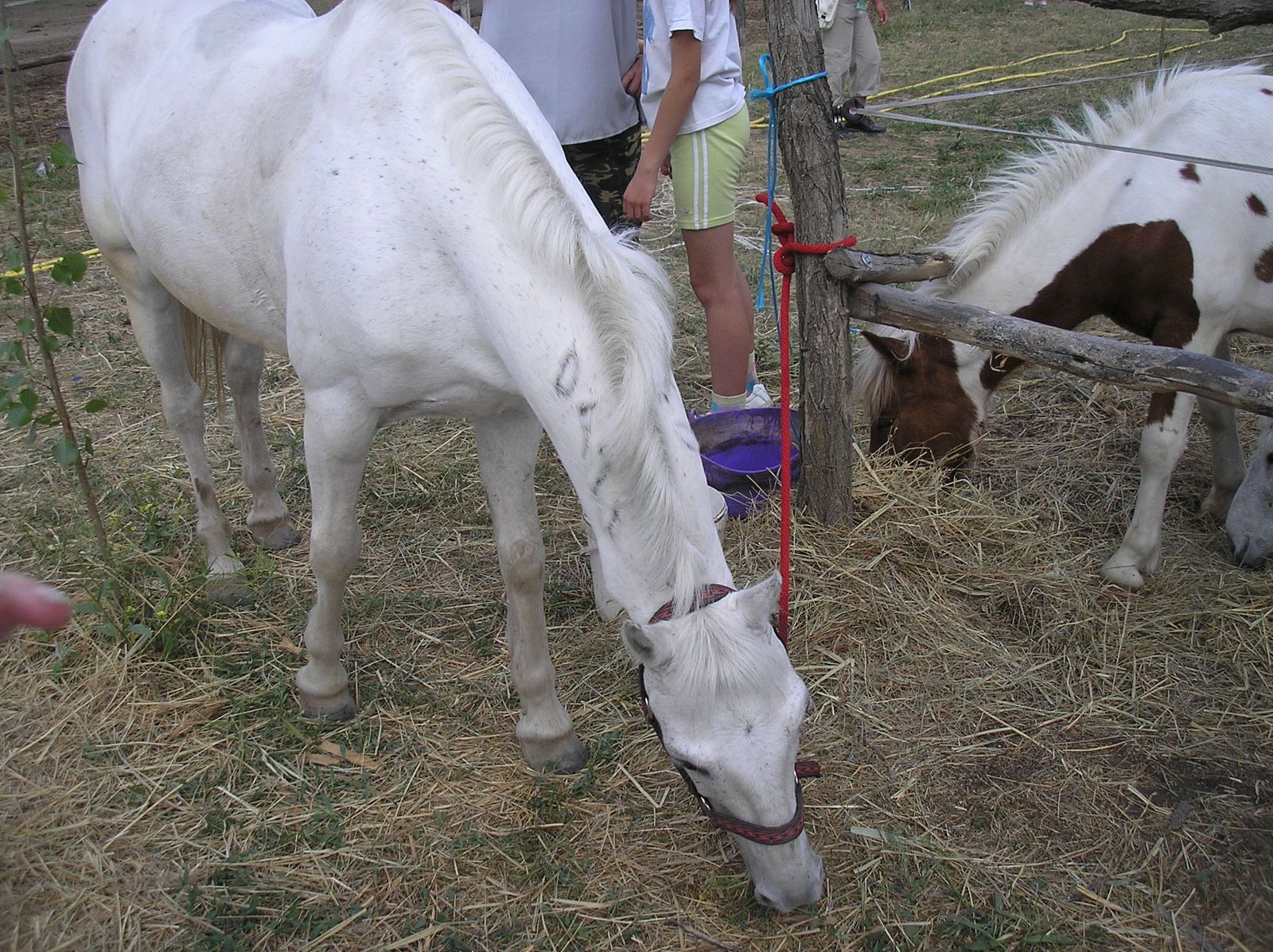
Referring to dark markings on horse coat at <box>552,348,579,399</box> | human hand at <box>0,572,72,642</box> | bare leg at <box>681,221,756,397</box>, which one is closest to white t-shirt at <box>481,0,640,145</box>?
bare leg at <box>681,221,756,397</box>

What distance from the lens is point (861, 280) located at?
9.18 ft

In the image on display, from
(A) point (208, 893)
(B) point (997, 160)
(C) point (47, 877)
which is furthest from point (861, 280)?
(B) point (997, 160)

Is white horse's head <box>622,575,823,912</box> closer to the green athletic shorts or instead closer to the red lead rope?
the red lead rope

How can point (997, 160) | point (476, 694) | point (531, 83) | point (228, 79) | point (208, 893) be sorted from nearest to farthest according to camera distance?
point (208, 893) < point (228, 79) < point (476, 694) < point (531, 83) < point (997, 160)

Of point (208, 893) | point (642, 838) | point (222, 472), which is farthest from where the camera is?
point (222, 472)

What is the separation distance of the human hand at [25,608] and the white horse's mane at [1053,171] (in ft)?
9.57

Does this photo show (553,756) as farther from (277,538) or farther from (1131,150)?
(1131,150)

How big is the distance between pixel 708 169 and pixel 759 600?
1937mm

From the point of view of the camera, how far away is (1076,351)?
2330 mm

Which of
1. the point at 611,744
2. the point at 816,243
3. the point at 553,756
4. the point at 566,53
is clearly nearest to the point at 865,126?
the point at 566,53

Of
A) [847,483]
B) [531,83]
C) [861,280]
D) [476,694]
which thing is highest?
[531,83]

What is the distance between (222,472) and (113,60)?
1.63m

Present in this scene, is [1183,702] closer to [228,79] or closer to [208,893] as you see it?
[208,893]

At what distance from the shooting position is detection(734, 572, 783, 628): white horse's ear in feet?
5.44
